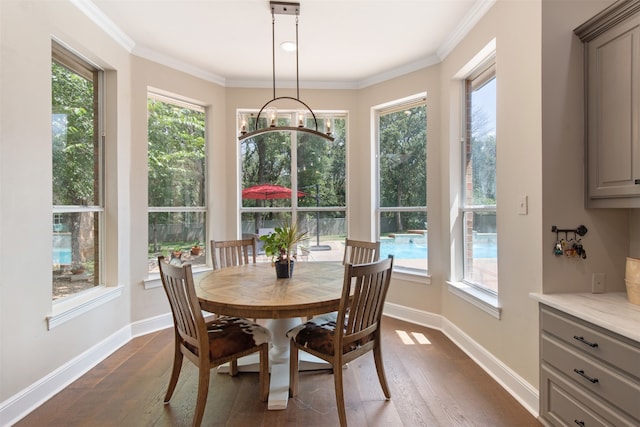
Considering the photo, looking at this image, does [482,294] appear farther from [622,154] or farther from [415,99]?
[415,99]

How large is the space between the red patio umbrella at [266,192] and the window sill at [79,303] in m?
1.71

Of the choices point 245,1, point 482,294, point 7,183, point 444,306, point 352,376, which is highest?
point 245,1

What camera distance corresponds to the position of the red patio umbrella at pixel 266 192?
13.1 ft

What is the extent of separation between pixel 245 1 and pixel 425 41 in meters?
1.69

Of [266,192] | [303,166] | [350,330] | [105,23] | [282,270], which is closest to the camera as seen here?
[350,330]

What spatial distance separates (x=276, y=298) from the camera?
1887 mm

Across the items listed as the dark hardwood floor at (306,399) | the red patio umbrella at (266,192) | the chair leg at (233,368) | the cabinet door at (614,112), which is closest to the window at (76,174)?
the dark hardwood floor at (306,399)

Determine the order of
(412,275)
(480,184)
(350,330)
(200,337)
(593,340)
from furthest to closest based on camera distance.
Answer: (412,275) < (480,184) < (350,330) < (200,337) < (593,340)

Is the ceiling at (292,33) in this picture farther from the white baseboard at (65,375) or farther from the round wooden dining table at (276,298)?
the white baseboard at (65,375)

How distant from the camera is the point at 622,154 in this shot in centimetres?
168

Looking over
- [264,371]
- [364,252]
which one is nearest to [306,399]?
[264,371]

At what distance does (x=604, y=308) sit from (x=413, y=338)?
1.73 meters

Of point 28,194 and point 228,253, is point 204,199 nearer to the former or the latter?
point 228,253

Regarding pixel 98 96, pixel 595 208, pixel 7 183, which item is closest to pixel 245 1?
pixel 98 96
